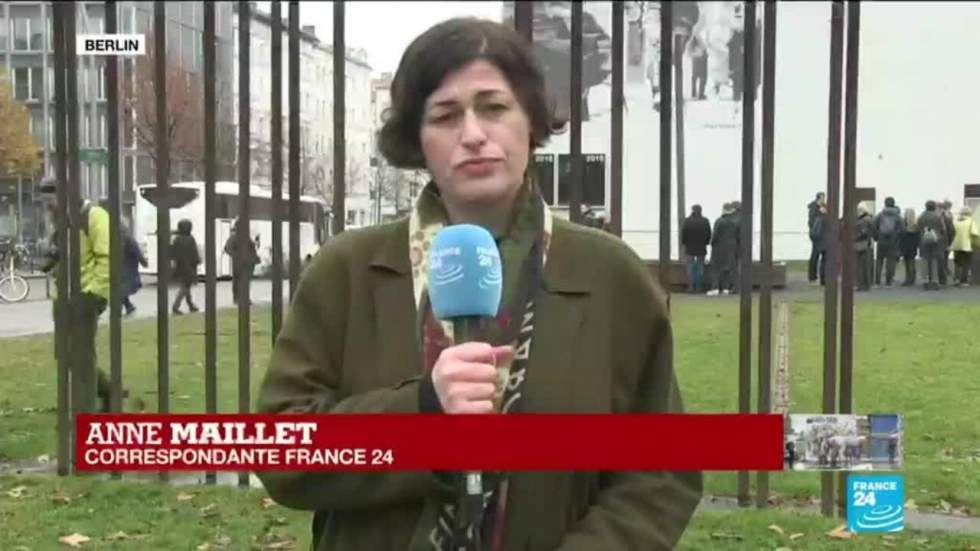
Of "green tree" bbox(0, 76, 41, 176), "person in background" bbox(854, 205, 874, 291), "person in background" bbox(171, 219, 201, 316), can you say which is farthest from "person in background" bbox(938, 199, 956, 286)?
"green tree" bbox(0, 76, 41, 176)

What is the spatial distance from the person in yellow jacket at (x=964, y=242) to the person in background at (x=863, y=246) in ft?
1.46

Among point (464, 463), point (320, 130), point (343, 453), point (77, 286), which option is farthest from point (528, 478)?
point (77, 286)

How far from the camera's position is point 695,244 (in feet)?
25.8

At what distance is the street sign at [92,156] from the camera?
6.41 meters

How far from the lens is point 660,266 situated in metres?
5.79

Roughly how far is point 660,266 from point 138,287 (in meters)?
3.52

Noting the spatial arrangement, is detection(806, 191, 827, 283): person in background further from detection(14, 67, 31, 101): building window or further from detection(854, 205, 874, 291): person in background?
detection(14, 67, 31, 101): building window

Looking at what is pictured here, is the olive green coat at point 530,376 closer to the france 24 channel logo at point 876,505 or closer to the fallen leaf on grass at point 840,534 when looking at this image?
the fallen leaf on grass at point 840,534

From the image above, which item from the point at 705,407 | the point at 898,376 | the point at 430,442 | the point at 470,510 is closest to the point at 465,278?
the point at 430,442

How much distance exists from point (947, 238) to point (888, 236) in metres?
0.31

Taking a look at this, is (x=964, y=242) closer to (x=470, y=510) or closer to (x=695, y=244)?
(x=695, y=244)

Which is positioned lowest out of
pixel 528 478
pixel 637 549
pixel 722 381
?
pixel 722 381

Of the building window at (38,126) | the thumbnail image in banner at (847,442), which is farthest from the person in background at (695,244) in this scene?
the building window at (38,126)

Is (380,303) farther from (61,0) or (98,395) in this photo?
(98,395)
